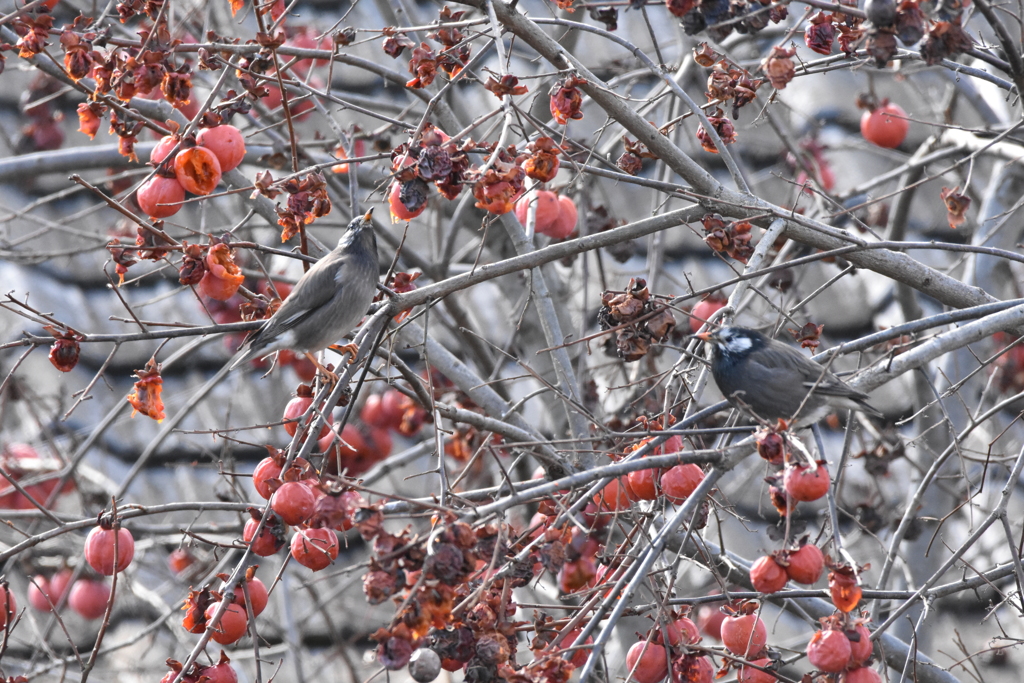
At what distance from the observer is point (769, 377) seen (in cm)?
299

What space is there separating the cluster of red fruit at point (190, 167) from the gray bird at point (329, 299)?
0.47m

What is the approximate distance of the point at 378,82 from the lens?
5.32 metres

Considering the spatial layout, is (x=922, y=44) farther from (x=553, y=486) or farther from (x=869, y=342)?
(x=553, y=486)

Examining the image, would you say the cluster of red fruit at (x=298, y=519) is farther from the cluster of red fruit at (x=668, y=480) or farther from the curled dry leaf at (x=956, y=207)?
the curled dry leaf at (x=956, y=207)

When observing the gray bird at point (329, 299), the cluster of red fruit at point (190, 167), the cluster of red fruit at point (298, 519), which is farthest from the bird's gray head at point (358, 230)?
the cluster of red fruit at point (298, 519)

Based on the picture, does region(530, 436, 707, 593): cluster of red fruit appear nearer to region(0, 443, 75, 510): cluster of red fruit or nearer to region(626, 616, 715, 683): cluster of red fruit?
region(626, 616, 715, 683): cluster of red fruit

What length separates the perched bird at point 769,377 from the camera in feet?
9.36

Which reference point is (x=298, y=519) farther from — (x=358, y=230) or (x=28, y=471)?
(x=28, y=471)

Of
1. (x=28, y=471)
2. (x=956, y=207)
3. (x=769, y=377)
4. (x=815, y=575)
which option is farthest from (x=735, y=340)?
(x=28, y=471)

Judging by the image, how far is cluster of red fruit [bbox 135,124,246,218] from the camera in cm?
231

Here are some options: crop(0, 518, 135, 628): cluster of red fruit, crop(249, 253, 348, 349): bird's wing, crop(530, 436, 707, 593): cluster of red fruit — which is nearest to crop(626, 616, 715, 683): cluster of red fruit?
crop(530, 436, 707, 593): cluster of red fruit

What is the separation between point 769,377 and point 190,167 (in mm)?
1769

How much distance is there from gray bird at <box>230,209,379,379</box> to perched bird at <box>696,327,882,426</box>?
1069 millimetres

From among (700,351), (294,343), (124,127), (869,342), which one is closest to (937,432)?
(700,351)
